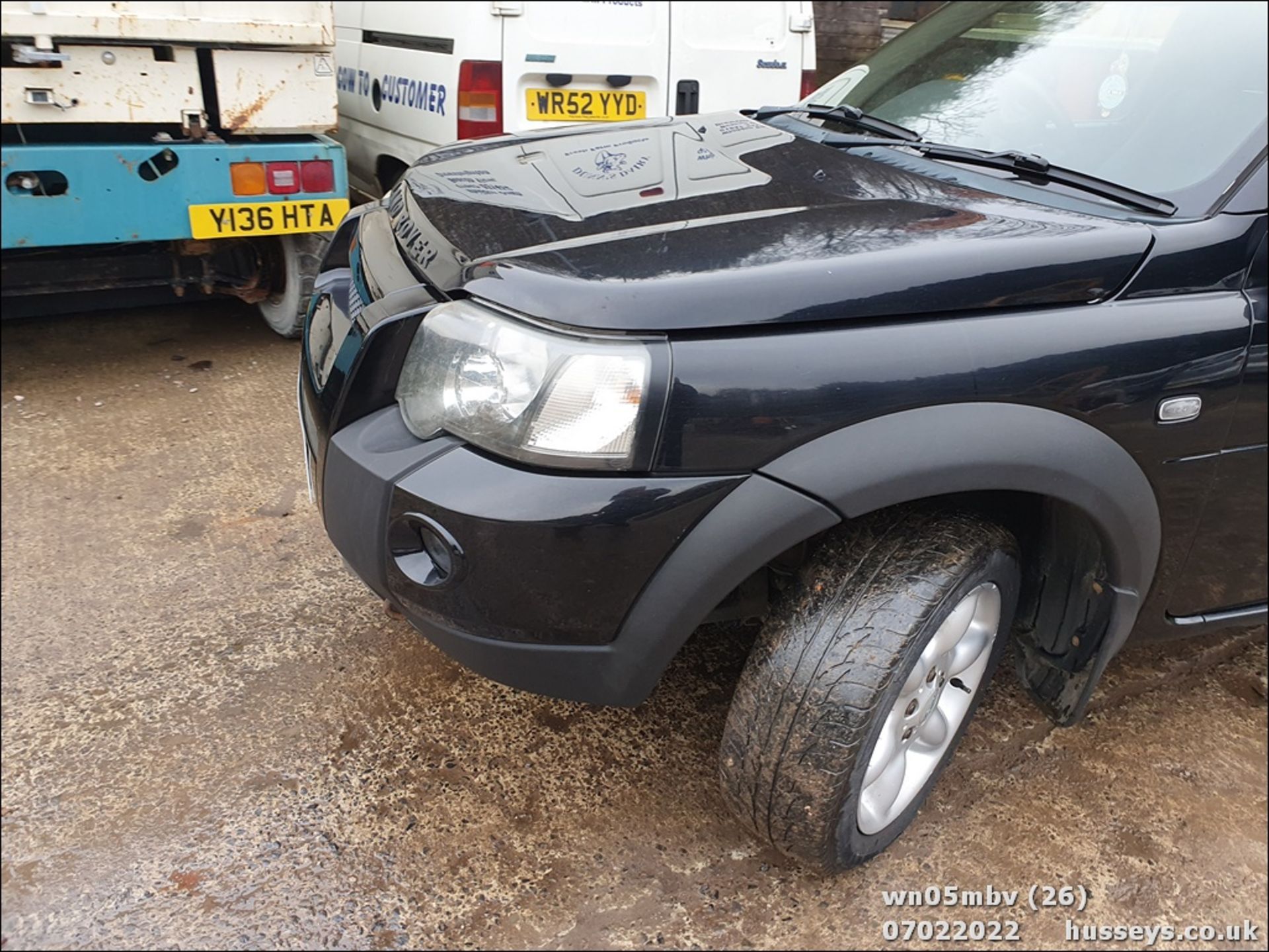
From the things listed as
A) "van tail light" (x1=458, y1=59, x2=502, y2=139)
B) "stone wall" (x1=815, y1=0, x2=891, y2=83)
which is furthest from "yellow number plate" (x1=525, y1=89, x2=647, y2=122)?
"stone wall" (x1=815, y1=0, x2=891, y2=83)

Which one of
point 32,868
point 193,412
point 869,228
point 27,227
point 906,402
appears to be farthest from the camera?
point 193,412

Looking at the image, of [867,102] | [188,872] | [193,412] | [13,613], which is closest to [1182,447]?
[867,102]

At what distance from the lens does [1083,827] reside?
217 cm

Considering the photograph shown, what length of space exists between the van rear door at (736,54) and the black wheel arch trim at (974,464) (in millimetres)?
3591

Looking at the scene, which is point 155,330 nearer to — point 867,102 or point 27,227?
point 27,227

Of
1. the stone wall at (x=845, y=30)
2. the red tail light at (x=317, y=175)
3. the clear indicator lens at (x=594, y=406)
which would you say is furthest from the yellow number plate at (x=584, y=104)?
the stone wall at (x=845, y=30)

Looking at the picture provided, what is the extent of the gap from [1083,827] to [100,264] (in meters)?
3.81

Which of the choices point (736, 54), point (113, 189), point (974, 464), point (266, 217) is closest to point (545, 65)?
point (736, 54)

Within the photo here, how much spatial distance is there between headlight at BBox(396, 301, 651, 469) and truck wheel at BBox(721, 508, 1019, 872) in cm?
49

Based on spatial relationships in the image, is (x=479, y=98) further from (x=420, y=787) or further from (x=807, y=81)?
(x=420, y=787)

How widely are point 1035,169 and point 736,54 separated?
10.9 feet

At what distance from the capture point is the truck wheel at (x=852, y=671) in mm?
1708

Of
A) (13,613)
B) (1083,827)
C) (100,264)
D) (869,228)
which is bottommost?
(1083,827)

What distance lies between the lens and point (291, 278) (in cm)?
437
